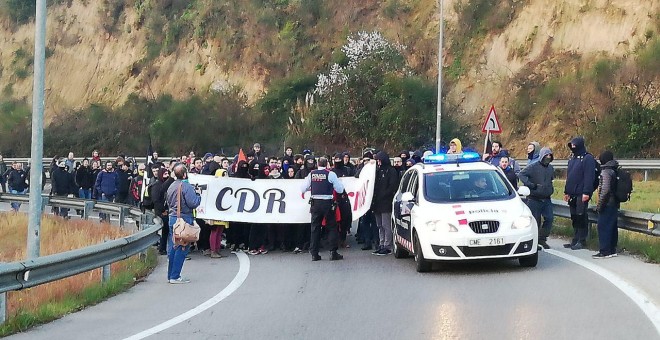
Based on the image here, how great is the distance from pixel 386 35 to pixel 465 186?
121ft

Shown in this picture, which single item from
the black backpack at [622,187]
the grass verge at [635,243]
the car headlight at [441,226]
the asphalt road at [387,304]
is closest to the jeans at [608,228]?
the black backpack at [622,187]

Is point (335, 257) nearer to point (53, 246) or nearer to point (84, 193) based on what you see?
point (53, 246)

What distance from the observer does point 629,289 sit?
10.7m

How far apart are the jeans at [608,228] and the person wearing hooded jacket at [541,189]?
1.48 meters

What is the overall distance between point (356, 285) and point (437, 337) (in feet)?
12.1

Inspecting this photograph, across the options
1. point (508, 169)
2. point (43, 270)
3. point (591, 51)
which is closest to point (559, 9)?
point (591, 51)

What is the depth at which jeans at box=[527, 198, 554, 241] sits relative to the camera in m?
15.3

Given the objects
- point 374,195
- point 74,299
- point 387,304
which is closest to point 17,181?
point 374,195

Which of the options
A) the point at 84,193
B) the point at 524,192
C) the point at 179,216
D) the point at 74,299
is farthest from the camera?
the point at 84,193

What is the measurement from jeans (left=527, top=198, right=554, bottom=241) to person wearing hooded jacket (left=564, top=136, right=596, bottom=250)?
0.36 meters

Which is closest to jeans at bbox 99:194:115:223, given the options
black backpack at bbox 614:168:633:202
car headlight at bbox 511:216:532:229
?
car headlight at bbox 511:216:532:229

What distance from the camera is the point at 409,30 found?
1957 inches

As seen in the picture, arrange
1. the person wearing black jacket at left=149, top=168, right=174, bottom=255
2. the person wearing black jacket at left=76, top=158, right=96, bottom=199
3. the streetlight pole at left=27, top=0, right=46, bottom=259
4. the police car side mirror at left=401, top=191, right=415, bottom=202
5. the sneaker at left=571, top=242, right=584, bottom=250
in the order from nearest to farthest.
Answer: the streetlight pole at left=27, top=0, right=46, bottom=259
the police car side mirror at left=401, top=191, right=415, bottom=202
the sneaker at left=571, top=242, right=584, bottom=250
the person wearing black jacket at left=149, top=168, right=174, bottom=255
the person wearing black jacket at left=76, top=158, right=96, bottom=199

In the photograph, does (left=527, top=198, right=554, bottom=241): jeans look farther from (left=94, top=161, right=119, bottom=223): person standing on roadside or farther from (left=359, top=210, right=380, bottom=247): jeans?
(left=94, top=161, right=119, bottom=223): person standing on roadside
